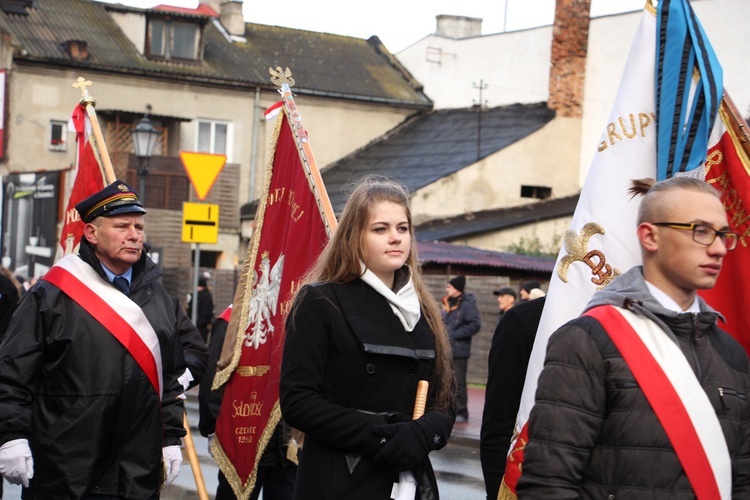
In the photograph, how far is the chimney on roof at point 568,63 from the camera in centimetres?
3456

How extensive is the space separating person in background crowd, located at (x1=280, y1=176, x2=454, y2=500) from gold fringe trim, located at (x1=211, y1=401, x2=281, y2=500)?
87.5 inches

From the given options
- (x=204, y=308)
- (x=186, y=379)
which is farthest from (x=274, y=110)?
(x=204, y=308)

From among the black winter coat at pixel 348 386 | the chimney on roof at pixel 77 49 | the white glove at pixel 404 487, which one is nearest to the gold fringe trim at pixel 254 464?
the black winter coat at pixel 348 386

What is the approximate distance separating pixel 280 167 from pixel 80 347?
2.36 m

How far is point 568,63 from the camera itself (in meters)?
35.0

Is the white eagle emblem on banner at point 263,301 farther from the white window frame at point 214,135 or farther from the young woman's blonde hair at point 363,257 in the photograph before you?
the white window frame at point 214,135

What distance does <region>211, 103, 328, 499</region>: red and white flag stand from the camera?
23.3 feet


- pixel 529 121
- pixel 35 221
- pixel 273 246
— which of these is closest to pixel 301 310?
pixel 273 246

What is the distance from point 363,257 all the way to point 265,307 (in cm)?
301

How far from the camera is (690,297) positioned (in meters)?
3.44

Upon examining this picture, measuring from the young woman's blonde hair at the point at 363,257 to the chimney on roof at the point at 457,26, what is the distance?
37996 millimetres

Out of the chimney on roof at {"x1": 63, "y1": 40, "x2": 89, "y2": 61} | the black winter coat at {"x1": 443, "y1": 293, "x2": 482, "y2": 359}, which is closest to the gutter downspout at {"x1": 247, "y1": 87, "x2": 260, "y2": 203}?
the chimney on roof at {"x1": 63, "y1": 40, "x2": 89, "y2": 61}

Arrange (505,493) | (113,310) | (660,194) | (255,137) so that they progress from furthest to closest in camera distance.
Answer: (255,137), (113,310), (505,493), (660,194)

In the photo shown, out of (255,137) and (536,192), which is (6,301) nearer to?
(536,192)
